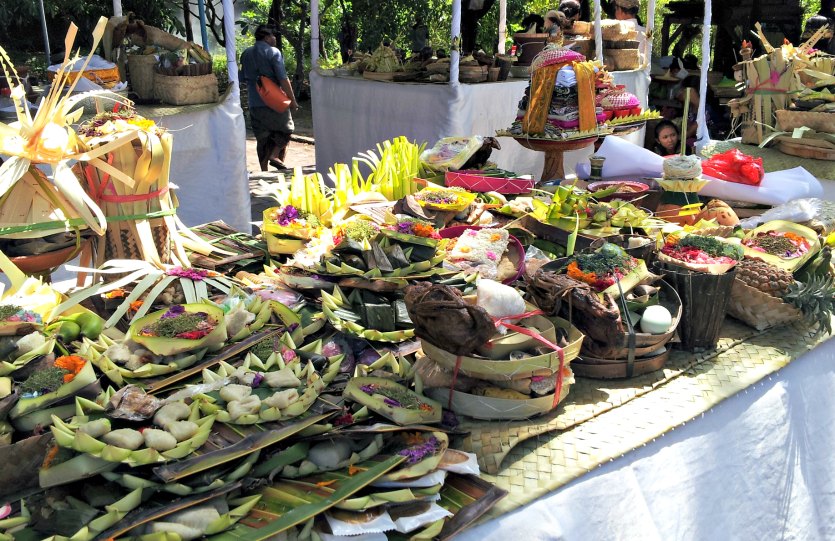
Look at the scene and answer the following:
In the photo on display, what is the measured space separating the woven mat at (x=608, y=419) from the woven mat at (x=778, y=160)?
7.66 ft

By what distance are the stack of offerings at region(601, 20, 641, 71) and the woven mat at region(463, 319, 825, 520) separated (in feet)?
15.2

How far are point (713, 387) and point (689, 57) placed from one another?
7905 mm

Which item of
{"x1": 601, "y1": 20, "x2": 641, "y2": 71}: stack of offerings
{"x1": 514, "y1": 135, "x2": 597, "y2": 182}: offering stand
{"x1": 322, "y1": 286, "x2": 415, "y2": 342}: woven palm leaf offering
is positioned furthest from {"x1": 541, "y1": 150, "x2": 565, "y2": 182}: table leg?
{"x1": 601, "y1": 20, "x2": 641, "y2": 71}: stack of offerings

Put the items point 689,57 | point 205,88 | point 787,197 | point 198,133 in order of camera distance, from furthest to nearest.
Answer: point 689,57 → point 205,88 → point 198,133 → point 787,197

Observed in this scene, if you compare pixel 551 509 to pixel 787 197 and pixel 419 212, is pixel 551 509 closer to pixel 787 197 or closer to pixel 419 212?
pixel 419 212

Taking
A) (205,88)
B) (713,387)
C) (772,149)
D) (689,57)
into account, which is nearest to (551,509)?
(713,387)

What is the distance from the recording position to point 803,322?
87.3 inches

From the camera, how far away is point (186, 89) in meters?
4.07

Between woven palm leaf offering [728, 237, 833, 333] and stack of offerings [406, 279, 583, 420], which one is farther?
woven palm leaf offering [728, 237, 833, 333]

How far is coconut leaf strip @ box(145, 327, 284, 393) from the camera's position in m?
1.51

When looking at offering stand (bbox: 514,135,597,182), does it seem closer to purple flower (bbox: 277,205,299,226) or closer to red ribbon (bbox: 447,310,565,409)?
purple flower (bbox: 277,205,299,226)

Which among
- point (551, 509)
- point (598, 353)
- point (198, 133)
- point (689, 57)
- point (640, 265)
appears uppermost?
point (689, 57)

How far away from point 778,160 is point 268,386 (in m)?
3.80

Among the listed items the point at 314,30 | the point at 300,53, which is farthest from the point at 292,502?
the point at 300,53
